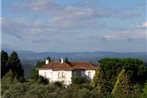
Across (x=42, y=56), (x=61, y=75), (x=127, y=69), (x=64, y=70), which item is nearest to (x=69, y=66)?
(x=64, y=70)

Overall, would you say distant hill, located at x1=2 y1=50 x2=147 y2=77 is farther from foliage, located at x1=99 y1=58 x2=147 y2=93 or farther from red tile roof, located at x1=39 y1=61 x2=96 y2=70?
foliage, located at x1=99 y1=58 x2=147 y2=93

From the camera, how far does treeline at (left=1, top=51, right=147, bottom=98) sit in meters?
22.9

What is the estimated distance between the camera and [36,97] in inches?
868

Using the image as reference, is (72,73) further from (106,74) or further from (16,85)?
(16,85)

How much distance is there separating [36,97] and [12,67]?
24977 mm

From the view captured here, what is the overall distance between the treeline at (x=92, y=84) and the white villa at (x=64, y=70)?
1.64m

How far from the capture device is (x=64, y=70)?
52.2 meters

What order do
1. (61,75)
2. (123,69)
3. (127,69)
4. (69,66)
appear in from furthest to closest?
(69,66)
(61,75)
(127,69)
(123,69)

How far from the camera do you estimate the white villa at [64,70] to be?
171 ft

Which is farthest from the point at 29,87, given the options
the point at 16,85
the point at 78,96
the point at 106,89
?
the point at 106,89

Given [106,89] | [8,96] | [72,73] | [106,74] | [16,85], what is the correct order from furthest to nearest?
1. [72,73]
2. [106,74]
3. [106,89]
4. [16,85]
5. [8,96]

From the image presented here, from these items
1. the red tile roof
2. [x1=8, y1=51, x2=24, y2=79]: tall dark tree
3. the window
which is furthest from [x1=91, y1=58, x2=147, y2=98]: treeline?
[x1=8, y1=51, x2=24, y2=79]: tall dark tree

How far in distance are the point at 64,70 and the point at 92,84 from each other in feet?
42.9

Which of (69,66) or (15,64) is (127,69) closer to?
(69,66)
